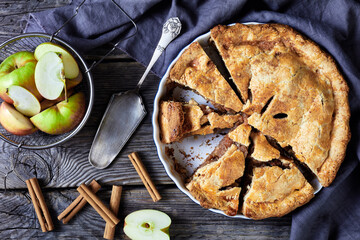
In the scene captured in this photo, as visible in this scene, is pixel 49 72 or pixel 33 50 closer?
pixel 49 72

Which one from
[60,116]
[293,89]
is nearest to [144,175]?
[60,116]

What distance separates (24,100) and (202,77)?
1211 millimetres

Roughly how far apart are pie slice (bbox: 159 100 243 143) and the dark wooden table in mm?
349

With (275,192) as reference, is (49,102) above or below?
above

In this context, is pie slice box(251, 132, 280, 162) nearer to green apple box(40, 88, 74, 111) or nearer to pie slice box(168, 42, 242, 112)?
pie slice box(168, 42, 242, 112)

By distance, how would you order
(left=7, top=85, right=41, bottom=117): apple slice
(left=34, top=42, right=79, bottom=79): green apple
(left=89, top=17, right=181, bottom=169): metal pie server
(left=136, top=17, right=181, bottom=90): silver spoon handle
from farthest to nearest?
(left=89, top=17, right=181, bottom=169): metal pie server < (left=136, top=17, right=181, bottom=90): silver spoon handle < (left=34, top=42, right=79, bottom=79): green apple < (left=7, top=85, right=41, bottom=117): apple slice

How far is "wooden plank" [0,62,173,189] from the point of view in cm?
269

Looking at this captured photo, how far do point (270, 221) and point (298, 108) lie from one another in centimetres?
97

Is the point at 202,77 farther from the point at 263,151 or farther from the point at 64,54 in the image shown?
the point at 64,54

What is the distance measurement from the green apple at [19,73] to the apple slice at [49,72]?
73 mm

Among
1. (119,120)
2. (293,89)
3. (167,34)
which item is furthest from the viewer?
(119,120)

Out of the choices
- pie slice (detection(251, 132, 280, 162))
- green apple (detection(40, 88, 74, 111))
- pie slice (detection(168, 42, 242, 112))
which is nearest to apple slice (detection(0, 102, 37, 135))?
green apple (detection(40, 88, 74, 111))

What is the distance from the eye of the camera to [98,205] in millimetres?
2625

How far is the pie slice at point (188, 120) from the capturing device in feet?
7.63
